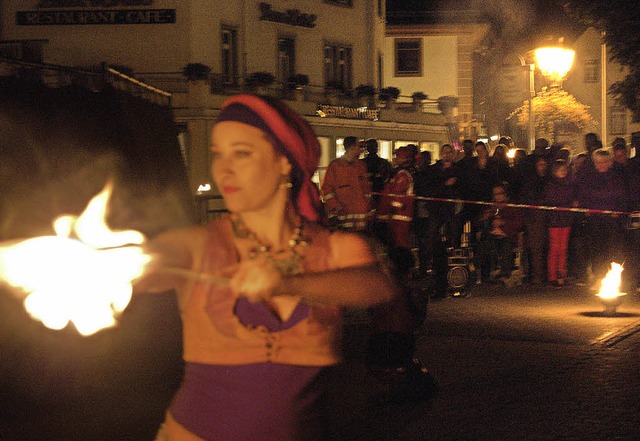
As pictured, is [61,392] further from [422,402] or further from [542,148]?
[542,148]

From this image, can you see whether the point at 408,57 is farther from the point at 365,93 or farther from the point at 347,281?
the point at 347,281

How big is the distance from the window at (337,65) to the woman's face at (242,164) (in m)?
37.8

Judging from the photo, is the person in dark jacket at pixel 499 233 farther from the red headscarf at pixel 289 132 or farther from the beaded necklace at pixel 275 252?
the beaded necklace at pixel 275 252

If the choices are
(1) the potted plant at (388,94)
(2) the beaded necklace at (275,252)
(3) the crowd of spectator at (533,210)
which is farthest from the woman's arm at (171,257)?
(1) the potted plant at (388,94)

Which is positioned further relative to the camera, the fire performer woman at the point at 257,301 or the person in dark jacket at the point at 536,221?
the person in dark jacket at the point at 536,221

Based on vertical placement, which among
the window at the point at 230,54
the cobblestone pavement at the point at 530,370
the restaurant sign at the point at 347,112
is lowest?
the cobblestone pavement at the point at 530,370

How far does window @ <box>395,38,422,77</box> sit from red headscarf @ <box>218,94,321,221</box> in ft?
153

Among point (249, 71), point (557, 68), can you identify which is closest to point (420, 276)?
point (557, 68)

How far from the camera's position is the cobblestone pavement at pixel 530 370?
7500mm

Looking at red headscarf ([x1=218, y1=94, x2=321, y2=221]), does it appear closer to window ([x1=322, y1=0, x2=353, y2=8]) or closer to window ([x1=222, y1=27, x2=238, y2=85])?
window ([x1=222, y1=27, x2=238, y2=85])

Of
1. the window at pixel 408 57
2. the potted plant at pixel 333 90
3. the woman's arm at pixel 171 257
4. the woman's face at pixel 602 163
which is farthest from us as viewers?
the window at pixel 408 57

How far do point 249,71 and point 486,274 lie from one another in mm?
20961

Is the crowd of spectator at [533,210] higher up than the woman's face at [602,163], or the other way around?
the woman's face at [602,163]

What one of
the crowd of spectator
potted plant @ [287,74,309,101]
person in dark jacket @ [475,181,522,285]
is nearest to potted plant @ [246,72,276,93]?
potted plant @ [287,74,309,101]
